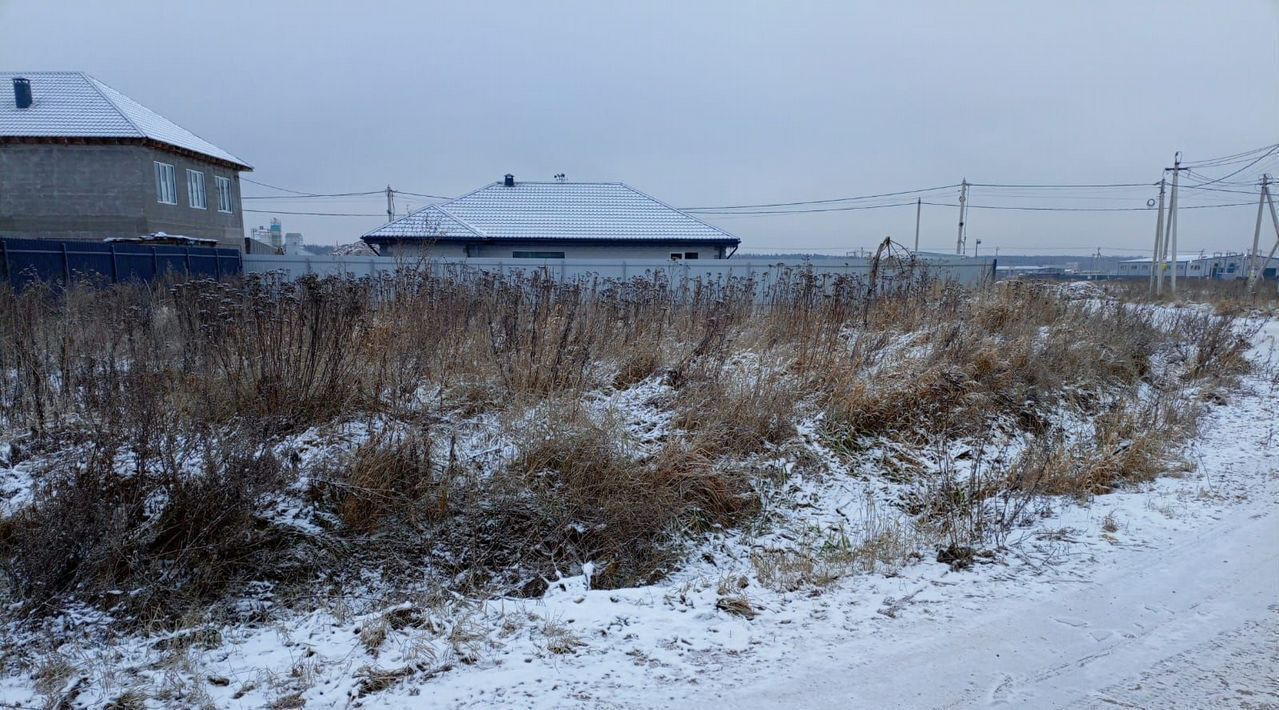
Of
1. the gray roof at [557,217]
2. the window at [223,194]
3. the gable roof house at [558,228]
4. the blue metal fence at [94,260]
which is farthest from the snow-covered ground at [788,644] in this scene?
the window at [223,194]

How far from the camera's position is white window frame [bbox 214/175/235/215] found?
2769cm

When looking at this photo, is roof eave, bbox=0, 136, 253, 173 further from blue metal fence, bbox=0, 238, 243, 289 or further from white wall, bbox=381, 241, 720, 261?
white wall, bbox=381, 241, 720, 261

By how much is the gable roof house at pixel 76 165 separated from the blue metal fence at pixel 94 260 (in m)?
6.94

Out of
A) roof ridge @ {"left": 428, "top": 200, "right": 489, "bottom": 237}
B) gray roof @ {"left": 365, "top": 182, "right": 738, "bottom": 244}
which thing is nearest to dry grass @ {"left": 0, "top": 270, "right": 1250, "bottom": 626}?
roof ridge @ {"left": 428, "top": 200, "right": 489, "bottom": 237}

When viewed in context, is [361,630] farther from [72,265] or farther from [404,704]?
[72,265]

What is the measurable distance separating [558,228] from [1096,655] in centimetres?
2303

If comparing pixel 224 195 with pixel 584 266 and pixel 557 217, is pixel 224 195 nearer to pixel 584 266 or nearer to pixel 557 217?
pixel 557 217

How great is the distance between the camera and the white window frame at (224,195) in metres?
27.7

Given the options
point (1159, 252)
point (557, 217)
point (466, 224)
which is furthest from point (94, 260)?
point (1159, 252)

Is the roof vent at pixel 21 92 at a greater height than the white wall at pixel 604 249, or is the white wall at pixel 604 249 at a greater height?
the roof vent at pixel 21 92

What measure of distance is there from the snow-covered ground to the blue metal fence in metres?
11.2

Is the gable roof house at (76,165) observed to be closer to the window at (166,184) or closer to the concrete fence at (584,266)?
the window at (166,184)

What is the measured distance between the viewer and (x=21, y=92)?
22.3 m

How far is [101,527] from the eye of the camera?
320 centimetres
